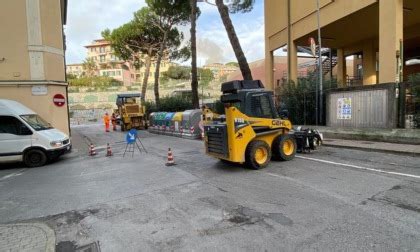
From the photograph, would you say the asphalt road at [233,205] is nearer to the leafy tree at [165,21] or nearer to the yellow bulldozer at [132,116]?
the yellow bulldozer at [132,116]

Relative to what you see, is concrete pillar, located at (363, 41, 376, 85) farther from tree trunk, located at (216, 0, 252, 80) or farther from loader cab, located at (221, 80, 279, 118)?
loader cab, located at (221, 80, 279, 118)

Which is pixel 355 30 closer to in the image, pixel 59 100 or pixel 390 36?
pixel 390 36

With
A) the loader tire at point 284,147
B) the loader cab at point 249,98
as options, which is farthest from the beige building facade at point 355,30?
the loader cab at point 249,98

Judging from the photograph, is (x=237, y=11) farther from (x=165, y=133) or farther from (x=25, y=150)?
(x=25, y=150)

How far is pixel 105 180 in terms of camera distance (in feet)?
28.6

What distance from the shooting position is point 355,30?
2042cm

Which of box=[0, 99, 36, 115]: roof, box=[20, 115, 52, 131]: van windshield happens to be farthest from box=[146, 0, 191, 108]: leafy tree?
box=[0, 99, 36, 115]: roof

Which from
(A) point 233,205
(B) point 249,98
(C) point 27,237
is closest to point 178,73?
(B) point 249,98

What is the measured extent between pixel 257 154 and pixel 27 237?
565cm

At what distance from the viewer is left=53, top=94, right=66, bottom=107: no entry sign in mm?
15681

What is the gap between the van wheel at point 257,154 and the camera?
8.80 m

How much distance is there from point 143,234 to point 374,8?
1496cm

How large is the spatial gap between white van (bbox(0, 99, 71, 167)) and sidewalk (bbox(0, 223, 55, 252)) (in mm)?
7280

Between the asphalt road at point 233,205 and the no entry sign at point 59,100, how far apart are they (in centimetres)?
611
